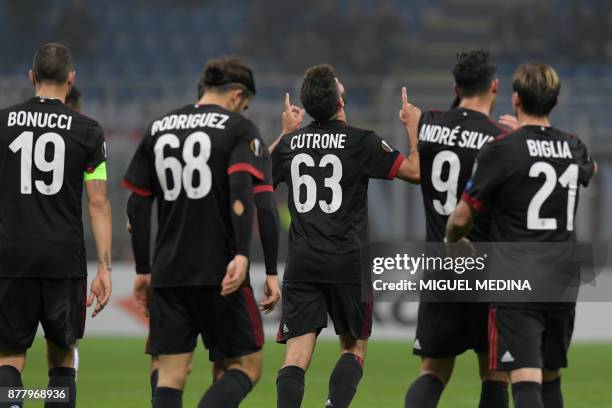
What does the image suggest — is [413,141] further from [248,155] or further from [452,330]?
[248,155]

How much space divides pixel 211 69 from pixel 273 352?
892 centimetres

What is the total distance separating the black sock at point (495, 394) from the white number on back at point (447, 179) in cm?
94

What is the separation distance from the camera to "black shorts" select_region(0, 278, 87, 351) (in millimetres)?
6125

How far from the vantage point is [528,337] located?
538cm

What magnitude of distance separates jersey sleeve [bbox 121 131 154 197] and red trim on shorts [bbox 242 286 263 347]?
0.65m

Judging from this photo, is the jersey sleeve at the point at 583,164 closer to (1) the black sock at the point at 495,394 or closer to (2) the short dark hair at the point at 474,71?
(2) the short dark hair at the point at 474,71

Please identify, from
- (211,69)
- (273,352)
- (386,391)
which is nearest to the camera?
(211,69)

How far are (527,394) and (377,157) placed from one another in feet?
5.96

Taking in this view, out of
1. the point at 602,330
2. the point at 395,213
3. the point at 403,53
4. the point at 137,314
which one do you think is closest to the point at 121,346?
the point at 137,314

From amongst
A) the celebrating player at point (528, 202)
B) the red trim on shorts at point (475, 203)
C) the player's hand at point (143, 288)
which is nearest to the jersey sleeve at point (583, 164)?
the celebrating player at point (528, 202)

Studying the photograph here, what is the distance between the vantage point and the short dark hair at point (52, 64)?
6.21m

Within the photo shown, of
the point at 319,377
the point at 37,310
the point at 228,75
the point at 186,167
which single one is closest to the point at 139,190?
the point at 186,167

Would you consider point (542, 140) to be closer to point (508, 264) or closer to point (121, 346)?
point (508, 264)

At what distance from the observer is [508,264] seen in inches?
217
